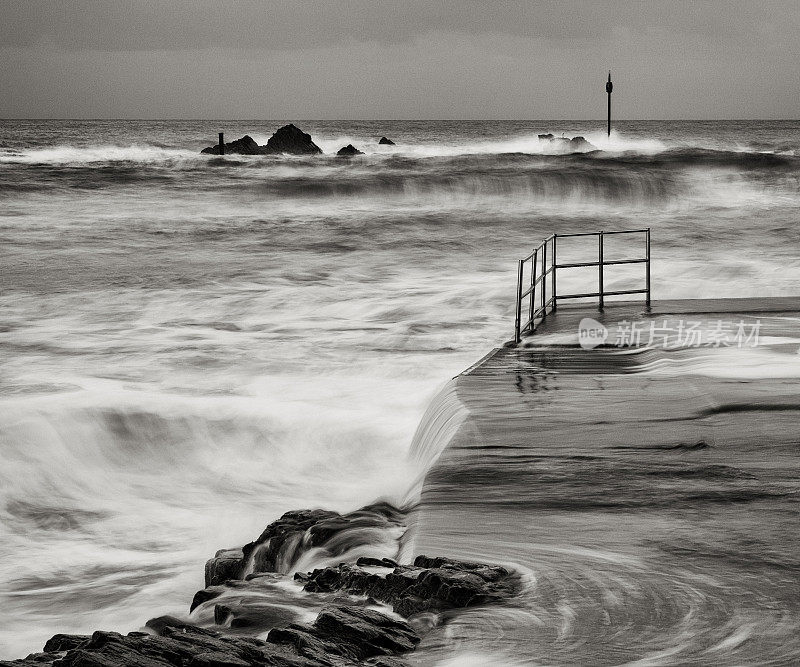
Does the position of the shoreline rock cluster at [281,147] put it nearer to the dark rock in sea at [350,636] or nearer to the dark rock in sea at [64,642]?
the dark rock in sea at [64,642]

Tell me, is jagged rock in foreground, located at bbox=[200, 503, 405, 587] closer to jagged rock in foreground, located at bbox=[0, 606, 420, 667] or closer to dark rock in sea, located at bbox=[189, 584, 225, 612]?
dark rock in sea, located at bbox=[189, 584, 225, 612]

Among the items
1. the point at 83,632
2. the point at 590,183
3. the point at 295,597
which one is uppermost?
the point at 590,183

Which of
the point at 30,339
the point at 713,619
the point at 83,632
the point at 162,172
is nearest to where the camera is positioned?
the point at 713,619

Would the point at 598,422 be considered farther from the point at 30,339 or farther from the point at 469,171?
the point at 469,171

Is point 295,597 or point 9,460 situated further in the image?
point 9,460

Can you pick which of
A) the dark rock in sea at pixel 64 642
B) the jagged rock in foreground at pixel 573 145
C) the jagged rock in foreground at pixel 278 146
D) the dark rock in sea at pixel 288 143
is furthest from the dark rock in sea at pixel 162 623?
the jagged rock in foreground at pixel 573 145

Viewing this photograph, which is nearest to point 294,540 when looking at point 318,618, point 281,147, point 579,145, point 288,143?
point 318,618

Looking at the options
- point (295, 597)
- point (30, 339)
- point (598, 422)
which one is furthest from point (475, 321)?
point (295, 597)

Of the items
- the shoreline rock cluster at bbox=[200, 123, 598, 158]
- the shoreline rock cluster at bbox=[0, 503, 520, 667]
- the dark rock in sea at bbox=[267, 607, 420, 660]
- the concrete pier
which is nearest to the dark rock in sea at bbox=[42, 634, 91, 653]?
the shoreline rock cluster at bbox=[0, 503, 520, 667]

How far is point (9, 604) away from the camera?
183 inches

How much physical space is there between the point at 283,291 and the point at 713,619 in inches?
461

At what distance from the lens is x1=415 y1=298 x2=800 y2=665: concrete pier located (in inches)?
106

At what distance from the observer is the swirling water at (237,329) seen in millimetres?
5590

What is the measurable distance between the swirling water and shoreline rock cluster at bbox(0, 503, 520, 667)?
1032mm
